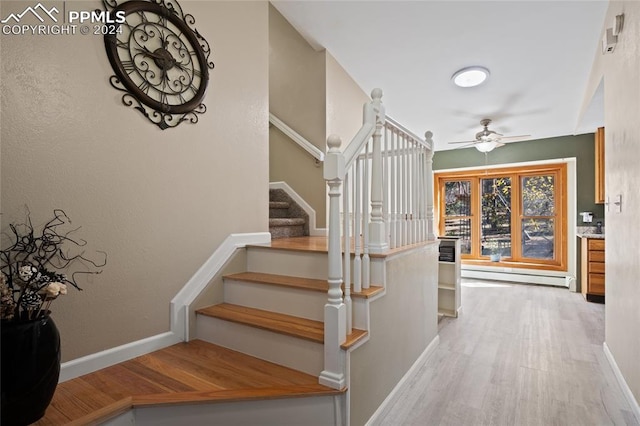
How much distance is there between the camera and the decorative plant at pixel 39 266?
1.20 m

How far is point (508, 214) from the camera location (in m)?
5.90

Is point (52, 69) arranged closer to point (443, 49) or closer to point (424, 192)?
point (424, 192)

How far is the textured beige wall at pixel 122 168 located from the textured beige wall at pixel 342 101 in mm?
1186

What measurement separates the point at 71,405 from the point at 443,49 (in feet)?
12.2

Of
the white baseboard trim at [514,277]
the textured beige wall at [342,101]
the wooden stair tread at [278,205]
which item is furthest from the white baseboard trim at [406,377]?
the white baseboard trim at [514,277]

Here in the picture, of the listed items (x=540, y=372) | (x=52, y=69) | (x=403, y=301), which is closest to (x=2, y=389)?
(x=52, y=69)

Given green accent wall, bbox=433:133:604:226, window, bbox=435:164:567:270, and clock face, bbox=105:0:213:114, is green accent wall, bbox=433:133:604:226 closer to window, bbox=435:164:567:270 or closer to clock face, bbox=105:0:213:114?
window, bbox=435:164:567:270

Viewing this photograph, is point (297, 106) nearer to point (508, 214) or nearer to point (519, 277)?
point (508, 214)

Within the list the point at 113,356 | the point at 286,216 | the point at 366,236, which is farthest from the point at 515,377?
the point at 113,356

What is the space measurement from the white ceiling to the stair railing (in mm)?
1034

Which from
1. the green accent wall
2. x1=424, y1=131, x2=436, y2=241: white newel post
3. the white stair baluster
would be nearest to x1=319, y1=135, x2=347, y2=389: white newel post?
the white stair baluster

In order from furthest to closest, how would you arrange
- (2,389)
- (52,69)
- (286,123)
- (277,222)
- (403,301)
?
(286,123), (277,222), (403,301), (52,69), (2,389)

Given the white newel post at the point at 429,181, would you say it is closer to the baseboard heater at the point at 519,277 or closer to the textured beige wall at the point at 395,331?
the textured beige wall at the point at 395,331

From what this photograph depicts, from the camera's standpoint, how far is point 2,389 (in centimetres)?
109
